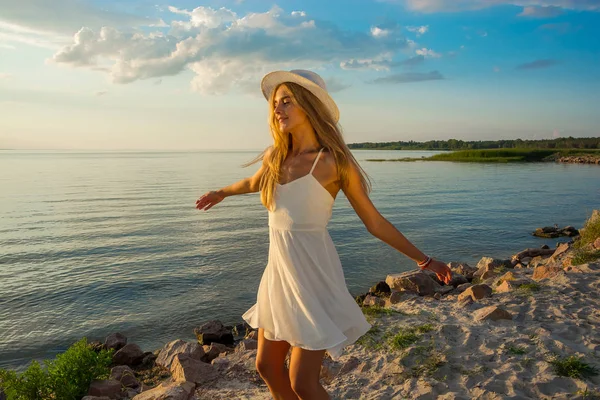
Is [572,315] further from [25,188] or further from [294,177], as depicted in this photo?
[25,188]

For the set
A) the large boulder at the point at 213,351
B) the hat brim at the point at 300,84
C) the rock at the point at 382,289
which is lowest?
the large boulder at the point at 213,351

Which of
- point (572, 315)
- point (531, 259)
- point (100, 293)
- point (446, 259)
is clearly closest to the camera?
point (572, 315)

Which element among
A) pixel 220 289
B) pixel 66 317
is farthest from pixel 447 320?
pixel 66 317

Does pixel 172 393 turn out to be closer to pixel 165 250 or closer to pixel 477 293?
pixel 477 293

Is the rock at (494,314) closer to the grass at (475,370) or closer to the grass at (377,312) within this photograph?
the grass at (377,312)

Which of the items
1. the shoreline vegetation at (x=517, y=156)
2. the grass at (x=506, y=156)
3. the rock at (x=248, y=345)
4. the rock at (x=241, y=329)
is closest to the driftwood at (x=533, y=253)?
the rock at (x=241, y=329)

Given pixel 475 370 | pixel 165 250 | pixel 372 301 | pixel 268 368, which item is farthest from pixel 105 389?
pixel 165 250

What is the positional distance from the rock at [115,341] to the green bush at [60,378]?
7.89 feet

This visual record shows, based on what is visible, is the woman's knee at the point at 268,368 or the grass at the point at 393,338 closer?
the woman's knee at the point at 268,368

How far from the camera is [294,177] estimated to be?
3.19 metres

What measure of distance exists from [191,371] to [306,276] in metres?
3.44

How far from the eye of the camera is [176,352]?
683 cm

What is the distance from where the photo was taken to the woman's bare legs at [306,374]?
290cm

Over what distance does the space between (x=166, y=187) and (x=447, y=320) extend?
3249 centimetres
